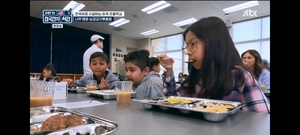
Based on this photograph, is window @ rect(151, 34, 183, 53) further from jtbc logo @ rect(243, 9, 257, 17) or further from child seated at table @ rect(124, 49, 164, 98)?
child seated at table @ rect(124, 49, 164, 98)

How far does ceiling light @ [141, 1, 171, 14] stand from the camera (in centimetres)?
460

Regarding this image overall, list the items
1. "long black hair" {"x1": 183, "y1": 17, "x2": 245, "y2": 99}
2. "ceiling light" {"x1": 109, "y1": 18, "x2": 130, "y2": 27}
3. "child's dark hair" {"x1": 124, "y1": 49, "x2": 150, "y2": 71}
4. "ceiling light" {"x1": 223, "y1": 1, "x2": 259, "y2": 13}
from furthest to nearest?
1. "ceiling light" {"x1": 109, "y1": 18, "x2": 130, "y2": 27}
2. "ceiling light" {"x1": 223, "y1": 1, "x2": 259, "y2": 13}
3. "child's dark hair" {"x1": 124, "y1": 49, "x2": 150, "y2": 71}
4. "long black hair" {"x1": 183, "y1": 17, "x2": 245, "y2": 99}

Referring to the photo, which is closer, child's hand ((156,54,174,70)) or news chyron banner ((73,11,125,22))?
child's hand ((156,54,174,70))

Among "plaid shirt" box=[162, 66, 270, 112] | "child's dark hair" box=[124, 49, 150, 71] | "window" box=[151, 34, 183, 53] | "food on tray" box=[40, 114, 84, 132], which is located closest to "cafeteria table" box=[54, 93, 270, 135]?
"food on tray" box=[40, 114, 84, 132]

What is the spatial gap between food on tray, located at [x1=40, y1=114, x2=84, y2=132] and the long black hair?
81 cm

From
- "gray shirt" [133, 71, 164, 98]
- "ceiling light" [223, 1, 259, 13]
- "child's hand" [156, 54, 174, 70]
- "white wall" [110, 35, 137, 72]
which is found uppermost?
"ceiling light" [223, 1, 259, 13]

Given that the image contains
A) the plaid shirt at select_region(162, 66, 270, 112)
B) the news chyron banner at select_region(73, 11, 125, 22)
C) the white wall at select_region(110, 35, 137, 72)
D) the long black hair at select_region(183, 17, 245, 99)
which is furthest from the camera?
the white wall at select_region(110, 35, 137, 72)

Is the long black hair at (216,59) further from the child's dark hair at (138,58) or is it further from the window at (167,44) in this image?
the window at (167,44)

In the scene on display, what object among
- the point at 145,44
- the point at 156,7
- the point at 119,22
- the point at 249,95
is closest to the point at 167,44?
the point at 145,44

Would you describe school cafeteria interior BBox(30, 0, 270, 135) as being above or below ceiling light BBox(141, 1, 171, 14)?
below

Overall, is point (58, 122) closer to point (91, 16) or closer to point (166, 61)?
point (166, 61)

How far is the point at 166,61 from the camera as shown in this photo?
1.19 metres
